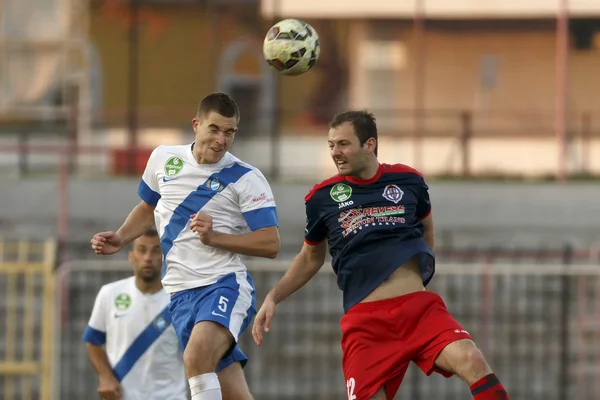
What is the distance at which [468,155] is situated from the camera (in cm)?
2130

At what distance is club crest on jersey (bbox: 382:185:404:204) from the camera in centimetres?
763

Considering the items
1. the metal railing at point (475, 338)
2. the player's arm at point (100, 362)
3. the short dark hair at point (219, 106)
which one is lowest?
the metal railing at point (475, 338)

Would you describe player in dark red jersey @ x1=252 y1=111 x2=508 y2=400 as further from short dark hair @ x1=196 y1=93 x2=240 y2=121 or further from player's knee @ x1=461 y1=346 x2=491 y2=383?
short dark hair @ x1=196 y1=93 x2=240 y2=121

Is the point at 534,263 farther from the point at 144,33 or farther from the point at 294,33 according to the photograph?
the point at 144,33

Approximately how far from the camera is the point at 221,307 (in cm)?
743

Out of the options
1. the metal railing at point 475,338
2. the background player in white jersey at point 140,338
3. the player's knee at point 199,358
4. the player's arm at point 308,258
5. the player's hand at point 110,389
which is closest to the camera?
the player's knee at point 199,358

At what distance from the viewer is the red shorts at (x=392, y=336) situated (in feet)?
24.5

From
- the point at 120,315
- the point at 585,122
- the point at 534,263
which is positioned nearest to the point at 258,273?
the point at 534,263

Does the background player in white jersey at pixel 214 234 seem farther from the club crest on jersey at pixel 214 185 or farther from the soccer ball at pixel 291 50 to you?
the soccer ball at pixel 291 50

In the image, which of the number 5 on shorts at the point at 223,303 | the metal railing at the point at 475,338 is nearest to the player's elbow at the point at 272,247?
the number 5 on shorts at the point at 223,303

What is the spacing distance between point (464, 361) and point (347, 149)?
145 cm

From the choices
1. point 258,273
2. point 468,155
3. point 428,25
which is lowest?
point 258,273

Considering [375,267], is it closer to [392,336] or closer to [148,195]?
[392,336]

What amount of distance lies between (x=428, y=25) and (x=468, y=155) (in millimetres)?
2918
